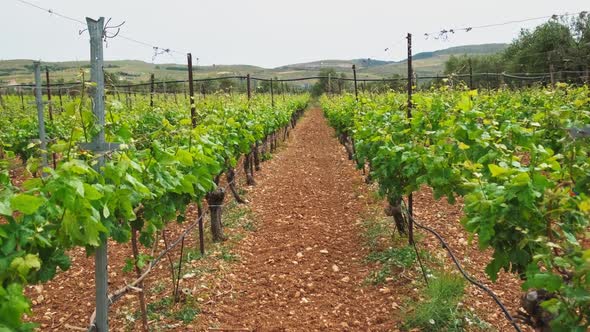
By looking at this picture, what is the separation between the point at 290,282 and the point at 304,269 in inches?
16.6

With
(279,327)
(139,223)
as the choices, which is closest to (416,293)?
(279,327)

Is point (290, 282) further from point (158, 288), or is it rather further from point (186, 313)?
point (158, 288)

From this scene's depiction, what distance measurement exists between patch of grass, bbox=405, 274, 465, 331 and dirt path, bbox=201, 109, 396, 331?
0.31 metres

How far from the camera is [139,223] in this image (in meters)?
3.81

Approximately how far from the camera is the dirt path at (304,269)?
181 inches

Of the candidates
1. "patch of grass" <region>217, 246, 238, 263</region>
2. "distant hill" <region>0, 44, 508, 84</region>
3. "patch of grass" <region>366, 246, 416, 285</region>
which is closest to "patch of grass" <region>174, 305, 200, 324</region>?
"patch of grass" <region>217, 246, 238, 263</region>

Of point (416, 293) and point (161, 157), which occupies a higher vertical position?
point (161, 157)

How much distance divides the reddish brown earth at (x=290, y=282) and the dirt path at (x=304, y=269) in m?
0.01

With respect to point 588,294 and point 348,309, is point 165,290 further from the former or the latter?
point 588,294

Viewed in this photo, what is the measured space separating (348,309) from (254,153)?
733cm

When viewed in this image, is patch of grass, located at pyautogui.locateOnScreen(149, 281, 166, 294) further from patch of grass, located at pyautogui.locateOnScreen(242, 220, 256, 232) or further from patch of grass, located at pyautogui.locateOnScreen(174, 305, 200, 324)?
patch of grass, located at pyautogui.locateOnScreen(242, 220, 256, 232)

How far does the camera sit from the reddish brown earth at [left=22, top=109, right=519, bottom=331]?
455 centimetres

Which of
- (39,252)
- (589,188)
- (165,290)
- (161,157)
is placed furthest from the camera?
(165,290)

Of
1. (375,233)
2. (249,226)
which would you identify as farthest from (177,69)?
(375,233)
